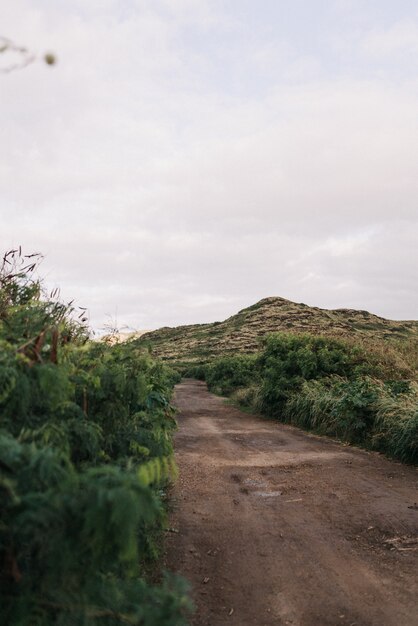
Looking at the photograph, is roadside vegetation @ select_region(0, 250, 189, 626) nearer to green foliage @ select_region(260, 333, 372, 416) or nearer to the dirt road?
the dirt road

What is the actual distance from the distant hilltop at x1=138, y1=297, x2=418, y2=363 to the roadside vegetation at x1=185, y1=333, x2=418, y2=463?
2236 cm

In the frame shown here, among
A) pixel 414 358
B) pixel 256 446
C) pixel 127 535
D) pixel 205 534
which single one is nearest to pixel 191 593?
pixel 205 534

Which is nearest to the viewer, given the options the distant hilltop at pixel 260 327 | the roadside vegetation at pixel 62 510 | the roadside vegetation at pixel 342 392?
the roadside vegetation at pixel 62 510

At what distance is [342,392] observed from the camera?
13.4m

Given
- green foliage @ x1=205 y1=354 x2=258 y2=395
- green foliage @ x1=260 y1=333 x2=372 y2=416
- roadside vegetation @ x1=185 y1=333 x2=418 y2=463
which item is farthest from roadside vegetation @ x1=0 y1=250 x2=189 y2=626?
green foliage @ x1=205 y1=354 x2=258 y2=395

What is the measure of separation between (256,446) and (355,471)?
9.95 feet

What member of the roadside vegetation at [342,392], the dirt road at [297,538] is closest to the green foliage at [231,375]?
the roadside vegetation at [342,392]

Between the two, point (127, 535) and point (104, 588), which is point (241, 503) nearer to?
point (104, 588)

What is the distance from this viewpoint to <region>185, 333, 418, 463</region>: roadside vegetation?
34.3 feet

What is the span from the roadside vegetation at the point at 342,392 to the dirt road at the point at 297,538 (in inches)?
30.9

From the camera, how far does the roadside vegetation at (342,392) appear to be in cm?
1047

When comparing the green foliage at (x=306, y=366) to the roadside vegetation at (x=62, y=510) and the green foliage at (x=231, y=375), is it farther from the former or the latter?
the roadside vegetation at (x=62, y=510)

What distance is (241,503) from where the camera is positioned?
7.02 m

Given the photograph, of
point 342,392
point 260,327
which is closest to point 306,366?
point 342,392
